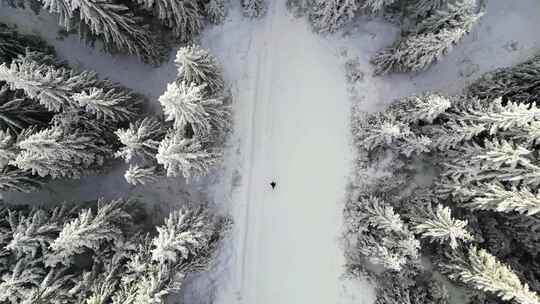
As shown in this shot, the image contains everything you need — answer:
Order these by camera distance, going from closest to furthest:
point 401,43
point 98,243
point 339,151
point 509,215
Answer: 1. point 98,243
2. point 509,215
3. point 401,43
4. point 339,151

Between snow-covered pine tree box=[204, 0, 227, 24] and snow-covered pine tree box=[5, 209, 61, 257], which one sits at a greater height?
snow-covered pine tree box=[204, 0, 227, 24]

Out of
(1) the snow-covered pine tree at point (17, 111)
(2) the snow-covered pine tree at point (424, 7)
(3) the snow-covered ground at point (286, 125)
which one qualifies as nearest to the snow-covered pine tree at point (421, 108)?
(3) the snow-covered ground at point (286, 125)

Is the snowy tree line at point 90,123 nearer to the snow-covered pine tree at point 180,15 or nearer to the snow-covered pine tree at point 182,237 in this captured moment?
the snow-covered pine tree at point 182,237

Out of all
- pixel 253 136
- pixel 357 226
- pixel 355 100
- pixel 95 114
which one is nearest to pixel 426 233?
pixel 357 226

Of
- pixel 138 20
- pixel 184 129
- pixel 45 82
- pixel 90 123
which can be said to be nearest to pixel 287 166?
pixel 184 129

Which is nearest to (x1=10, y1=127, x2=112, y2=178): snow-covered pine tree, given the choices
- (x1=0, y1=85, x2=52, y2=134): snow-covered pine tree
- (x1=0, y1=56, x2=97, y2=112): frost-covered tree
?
(x1=0, y1=56, x2=97, y2=112): frost-covered tree

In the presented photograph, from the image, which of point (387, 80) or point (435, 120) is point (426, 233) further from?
point (387, 80)

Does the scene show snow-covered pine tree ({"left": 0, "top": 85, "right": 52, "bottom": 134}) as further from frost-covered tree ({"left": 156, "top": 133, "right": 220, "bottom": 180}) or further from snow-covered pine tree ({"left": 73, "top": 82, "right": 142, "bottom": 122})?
frost-covered tree ({"left": 156, "top": 133, "right": 220, "bottom": 180})
